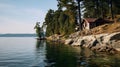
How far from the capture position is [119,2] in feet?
298

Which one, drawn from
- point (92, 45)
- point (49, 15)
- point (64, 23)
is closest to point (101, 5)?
point (64, 23)

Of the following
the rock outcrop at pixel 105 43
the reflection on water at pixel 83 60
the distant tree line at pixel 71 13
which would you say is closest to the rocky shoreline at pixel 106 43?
the rock outcrop at pixel 105 43

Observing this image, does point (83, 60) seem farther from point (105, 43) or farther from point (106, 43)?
point (105, 43)

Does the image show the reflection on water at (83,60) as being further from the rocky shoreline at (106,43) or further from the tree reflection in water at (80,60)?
the rocky shoreline at (106,43)

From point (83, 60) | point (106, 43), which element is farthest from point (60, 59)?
point (106, 43)

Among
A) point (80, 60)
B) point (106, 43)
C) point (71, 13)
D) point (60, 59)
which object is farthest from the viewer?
point (71, 13)

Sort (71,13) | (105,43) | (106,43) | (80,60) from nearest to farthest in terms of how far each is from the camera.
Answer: (80,60), (106,43), (105,43), (71,13)

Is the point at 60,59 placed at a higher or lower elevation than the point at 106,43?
lower

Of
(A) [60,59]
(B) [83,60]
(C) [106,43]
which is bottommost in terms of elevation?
(B) [83,60]

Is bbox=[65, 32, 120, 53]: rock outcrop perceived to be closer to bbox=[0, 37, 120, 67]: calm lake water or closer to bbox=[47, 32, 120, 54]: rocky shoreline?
bbox=[47, 32, 120, 54]: rocky shoreline

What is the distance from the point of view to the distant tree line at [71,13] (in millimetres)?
86850

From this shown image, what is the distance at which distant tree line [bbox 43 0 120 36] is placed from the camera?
86.8 m

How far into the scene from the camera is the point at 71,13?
8962 cm

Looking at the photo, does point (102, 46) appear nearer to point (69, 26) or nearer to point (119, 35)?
point (119, 35)
